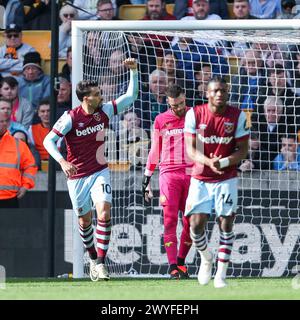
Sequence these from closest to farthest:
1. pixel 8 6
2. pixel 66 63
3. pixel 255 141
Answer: pixel 255 141 → pixel 66 63 → pixel 8 6

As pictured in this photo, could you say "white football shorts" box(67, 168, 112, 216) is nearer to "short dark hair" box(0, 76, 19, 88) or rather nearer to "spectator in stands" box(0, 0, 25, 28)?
"short dark hair" box(0, 76, 19, 88)

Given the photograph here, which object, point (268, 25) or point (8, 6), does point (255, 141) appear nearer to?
point (268, 25)

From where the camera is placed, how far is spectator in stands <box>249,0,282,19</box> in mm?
16828

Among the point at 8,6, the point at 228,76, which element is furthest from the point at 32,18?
the point at 228,76

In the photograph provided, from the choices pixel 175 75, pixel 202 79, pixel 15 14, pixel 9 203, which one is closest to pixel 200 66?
pixel 202 79

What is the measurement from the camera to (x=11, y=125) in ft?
51.7

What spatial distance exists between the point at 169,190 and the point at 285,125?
2446 millimetres

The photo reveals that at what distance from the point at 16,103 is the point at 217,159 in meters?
6.03

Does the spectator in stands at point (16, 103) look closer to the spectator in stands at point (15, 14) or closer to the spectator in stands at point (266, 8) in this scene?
the spectator in stands at point (15, 14)

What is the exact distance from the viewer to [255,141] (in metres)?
14.7

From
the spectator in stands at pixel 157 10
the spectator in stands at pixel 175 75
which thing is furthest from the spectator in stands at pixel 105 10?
the spectator in stands at pixel 175 75

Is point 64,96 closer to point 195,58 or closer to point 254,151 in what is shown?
point 195,58

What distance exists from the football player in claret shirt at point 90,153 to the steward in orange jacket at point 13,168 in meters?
1.88

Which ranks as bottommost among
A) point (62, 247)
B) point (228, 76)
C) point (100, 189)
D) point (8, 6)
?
point (62, 247)
